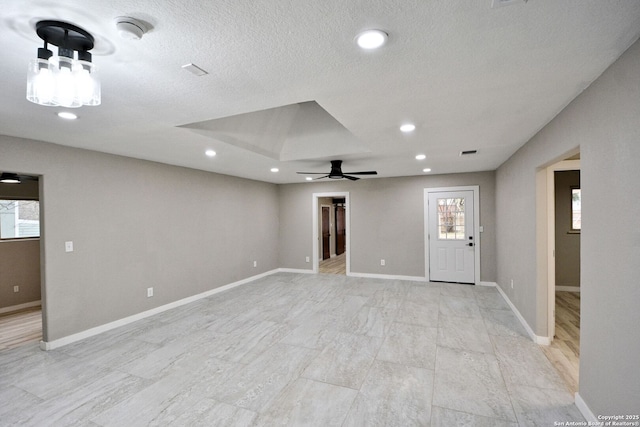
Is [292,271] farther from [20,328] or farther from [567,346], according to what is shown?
[567,346]

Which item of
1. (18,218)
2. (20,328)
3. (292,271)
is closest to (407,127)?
(292,271)

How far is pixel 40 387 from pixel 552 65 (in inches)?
182

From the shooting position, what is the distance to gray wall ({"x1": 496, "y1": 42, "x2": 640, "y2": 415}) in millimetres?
1516

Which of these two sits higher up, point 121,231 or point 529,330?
point 121,231

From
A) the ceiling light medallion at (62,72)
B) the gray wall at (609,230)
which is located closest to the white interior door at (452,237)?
the gray wall at (609,230)

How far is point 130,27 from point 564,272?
7.03 metres

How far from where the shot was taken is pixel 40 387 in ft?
8.28

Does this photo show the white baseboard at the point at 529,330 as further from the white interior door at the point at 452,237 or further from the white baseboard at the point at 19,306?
the white baseboard at the point at 19,306

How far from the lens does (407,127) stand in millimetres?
2803

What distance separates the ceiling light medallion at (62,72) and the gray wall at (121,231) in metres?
2.68

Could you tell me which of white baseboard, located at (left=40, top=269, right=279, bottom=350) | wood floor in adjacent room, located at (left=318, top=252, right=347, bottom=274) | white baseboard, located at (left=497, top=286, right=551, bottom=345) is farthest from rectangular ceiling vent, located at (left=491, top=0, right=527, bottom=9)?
wood floor in adjacent room, located at (left=318, top=252, right=347, bottom=274)

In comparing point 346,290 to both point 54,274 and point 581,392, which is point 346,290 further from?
point 54,274

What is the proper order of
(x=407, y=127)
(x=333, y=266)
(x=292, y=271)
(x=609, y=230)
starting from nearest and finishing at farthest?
1. (x=609, y=230)
2. (x=407, y=127)
3. (x=292, y=271)
4. (x=333, y=266)

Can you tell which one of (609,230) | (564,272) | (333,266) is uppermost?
(609,230)
